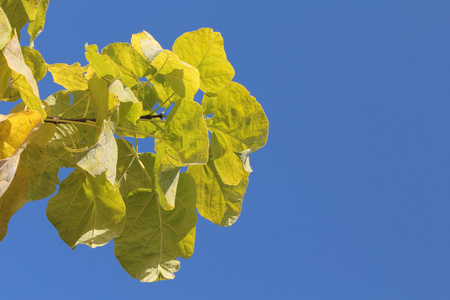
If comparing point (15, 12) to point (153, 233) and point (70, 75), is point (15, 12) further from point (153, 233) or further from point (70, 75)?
point (153, 233)

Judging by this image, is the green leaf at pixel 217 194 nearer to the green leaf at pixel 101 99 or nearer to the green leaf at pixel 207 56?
the green leaf at pixel 207 56

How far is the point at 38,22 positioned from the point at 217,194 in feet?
1.84

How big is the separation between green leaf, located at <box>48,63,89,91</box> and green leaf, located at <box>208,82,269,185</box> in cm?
33

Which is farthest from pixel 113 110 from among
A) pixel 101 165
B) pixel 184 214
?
pixel 184 214

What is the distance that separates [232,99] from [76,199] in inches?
16.1

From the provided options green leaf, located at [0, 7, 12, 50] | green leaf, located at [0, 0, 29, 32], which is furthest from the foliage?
green leaf, located at [0, 7, 12, 50]

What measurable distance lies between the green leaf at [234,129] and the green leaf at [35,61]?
377 mm

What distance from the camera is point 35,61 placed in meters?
0.94

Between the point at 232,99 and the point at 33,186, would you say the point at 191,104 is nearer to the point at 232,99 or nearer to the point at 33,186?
the point at 232,99

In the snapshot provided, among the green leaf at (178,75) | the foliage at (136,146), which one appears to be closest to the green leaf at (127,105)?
the foliage at (136,146)

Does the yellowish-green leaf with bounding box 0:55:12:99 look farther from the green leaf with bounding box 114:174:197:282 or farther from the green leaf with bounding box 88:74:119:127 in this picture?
the green leaf with bounding box 114:174:197:282

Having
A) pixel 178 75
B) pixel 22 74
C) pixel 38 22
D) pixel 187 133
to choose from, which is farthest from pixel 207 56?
pixel 22 74

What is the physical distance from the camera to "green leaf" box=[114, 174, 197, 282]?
3.40 ft

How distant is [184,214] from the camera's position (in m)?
1.07
